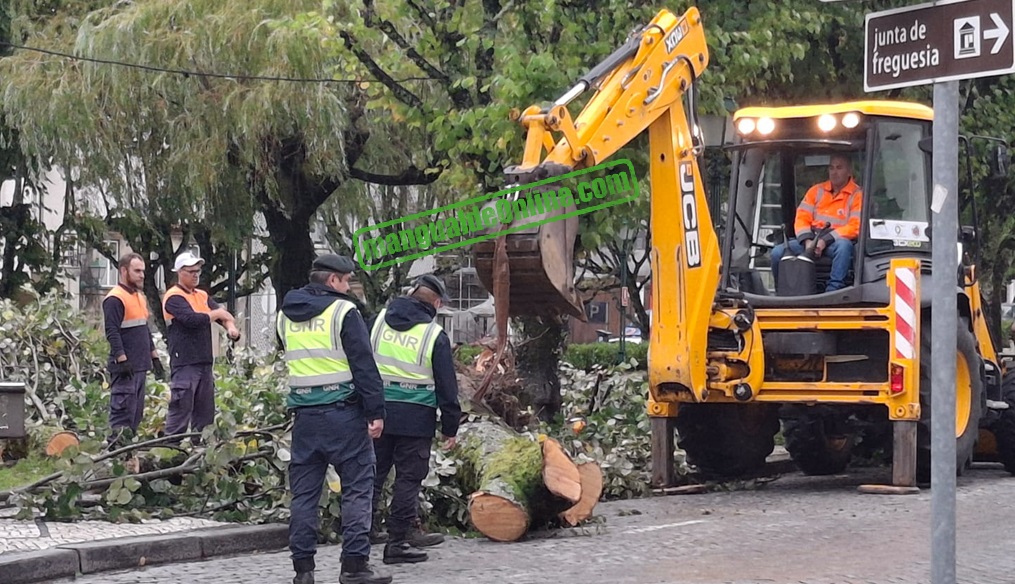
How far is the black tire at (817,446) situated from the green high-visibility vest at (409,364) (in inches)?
215

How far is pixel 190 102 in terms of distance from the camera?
2034cm

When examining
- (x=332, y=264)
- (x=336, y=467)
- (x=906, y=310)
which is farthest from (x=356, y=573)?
(x=906, y=310)

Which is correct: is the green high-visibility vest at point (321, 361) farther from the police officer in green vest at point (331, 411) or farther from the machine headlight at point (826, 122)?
the machine headlight at point (826, 122)

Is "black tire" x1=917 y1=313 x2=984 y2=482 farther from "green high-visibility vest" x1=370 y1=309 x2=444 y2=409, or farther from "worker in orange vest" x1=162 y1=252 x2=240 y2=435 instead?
"worker in orange vest" x1=162 y1=252 x2=240 y2=435

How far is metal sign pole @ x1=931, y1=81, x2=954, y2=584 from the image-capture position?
5.60m

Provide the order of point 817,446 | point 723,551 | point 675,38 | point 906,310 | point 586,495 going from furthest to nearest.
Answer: point 817,446, point 675,38, point 906,310, point 586,495, point 723,551

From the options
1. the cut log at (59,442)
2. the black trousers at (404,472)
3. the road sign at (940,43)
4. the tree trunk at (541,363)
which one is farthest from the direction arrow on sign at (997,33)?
the cut log at (59,442)

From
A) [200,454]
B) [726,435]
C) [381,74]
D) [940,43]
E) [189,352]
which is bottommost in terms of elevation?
[726,435]

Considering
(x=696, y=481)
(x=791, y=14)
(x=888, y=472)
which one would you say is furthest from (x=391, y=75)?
(x=888, y=472)

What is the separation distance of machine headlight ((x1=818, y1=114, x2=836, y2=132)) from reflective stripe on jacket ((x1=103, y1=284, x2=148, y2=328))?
228 inches

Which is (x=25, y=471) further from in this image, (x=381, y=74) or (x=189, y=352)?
(x=381, y=74)

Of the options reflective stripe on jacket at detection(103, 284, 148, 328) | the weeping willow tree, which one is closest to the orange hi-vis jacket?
reflective stripe on jacket at detection(103, 284, 148, 328)

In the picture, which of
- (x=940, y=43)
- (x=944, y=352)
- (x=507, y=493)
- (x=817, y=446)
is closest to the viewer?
(x=944, y=352)

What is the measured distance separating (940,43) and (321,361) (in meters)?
3.76
